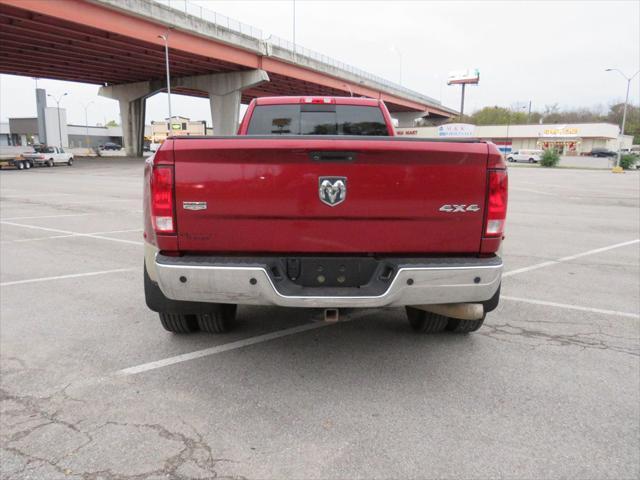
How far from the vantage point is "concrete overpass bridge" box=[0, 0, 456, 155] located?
30.1m

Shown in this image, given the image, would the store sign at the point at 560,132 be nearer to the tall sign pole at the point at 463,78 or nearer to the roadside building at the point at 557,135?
the roadside building at the point at 557,135

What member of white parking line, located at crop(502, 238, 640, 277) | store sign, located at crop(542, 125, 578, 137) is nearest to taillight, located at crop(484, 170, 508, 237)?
white parking line, located at crop(502, 238, 640, 277)

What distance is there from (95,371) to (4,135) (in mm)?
119379

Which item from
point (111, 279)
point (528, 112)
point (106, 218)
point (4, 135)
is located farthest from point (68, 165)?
point (528, 112)

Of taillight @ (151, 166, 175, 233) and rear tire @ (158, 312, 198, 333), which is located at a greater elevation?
taillight @ (151, 166, 175, 233)

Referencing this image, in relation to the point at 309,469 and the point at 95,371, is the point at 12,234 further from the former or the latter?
the point at 309,469

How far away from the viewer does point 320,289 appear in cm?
310

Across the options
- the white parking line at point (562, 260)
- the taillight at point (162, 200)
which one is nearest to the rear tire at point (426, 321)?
the taillight at point (162, 200)

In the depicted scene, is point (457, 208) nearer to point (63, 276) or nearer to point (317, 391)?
point (317, 391)

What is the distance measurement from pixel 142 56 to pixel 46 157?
11.4 metres

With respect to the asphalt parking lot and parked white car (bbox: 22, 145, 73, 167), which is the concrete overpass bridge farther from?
the asphalt parking lot

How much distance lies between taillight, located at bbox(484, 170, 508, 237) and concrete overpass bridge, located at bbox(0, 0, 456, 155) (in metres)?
18.0

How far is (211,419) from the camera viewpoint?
297 centimetres

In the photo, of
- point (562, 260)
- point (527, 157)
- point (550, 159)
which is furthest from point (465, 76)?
point (562, 260)
